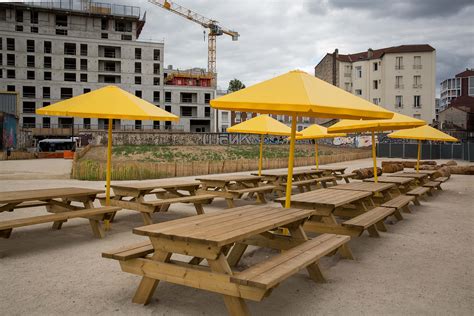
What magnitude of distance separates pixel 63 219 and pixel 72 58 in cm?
6270

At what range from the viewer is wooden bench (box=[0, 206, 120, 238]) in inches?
227

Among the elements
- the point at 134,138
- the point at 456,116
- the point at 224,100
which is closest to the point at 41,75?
the point at 134,138

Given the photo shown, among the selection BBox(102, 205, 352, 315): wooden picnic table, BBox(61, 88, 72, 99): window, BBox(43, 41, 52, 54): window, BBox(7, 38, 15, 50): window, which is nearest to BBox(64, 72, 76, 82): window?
BBox(61, 88, 72, 99): window

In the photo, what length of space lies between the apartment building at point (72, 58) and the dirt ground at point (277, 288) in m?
56.1

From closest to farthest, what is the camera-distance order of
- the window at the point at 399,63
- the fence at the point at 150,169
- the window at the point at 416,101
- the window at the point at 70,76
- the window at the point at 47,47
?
the fence at the point at 150,169, the window at the point at 416,101, the window at the point at 399,63, the window at the point at 47,47, the window at the point at 70,76

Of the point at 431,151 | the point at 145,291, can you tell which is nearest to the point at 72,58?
the point at 431,151

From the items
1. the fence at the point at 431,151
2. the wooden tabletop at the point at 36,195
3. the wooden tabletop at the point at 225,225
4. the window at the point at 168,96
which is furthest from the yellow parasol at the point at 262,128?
the window at the point at 168,96

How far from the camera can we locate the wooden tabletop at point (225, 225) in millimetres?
3521

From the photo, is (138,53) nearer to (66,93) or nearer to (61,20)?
(66,93)

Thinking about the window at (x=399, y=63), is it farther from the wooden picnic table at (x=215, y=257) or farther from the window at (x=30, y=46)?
the wooden picnic table at (x=215, y=257)

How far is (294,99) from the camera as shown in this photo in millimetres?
5215

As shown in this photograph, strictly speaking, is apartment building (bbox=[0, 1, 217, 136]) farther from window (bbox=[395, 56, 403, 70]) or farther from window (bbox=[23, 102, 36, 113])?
window (bbox=[395, 56, 403, 70])

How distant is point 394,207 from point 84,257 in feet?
18.2

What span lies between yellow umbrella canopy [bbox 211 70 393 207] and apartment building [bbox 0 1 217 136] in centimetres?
5738
